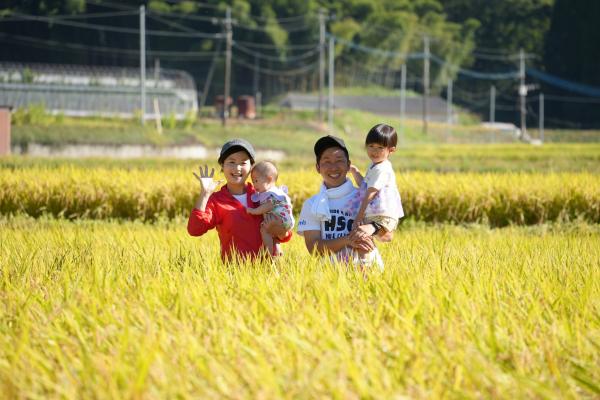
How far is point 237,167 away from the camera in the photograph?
4969 millimetres

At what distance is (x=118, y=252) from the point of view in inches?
233

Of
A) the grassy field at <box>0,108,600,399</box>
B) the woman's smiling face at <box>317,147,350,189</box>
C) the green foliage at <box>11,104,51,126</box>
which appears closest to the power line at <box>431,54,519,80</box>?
the green foliage at <box>11,104,51,126</box>

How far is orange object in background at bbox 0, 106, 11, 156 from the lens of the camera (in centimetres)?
2362

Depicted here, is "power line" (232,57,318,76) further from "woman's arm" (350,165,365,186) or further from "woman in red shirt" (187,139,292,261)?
"woman's arm" (350,165,365,186)

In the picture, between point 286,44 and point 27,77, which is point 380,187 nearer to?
point 27,77

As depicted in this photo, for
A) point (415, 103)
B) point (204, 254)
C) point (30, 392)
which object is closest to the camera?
point (30, 392)

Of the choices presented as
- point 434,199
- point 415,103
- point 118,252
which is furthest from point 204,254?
point 415,103

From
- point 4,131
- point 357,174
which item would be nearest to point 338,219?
point 357,174

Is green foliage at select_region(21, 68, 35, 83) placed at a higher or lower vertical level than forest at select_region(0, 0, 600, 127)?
lower

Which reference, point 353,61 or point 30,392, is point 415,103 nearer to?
point 353,61

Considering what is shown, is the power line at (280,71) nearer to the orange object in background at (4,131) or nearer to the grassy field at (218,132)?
the grassy field at (218,132)

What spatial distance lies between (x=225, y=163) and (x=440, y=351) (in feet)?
7.34

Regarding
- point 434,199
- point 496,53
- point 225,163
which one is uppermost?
point 496,53

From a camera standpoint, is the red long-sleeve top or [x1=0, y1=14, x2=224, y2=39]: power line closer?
the red long-sleeve top
